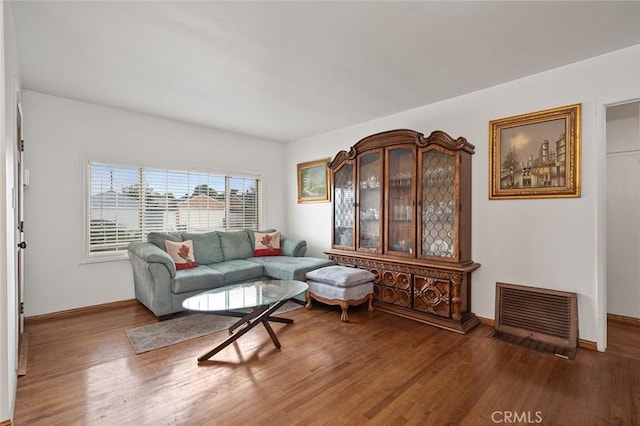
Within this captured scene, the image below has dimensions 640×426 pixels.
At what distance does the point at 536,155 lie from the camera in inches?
115

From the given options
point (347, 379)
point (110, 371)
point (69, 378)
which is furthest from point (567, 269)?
point (69, 378)

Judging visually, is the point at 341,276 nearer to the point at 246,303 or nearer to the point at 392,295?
the point at 392,295

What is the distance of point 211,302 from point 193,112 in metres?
2.61

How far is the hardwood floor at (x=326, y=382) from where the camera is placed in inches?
69.4

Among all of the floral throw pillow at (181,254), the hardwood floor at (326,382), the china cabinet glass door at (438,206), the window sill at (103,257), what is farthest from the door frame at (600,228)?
the window sill at (103,257)

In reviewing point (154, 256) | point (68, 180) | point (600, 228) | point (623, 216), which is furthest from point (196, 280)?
point (623, 216)

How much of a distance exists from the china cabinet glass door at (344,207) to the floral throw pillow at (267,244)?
3.75 feet

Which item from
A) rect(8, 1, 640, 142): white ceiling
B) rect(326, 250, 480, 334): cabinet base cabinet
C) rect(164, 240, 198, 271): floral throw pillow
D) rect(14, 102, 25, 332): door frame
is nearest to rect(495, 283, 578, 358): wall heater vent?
rect(326, 250, 480, 334): cabinet base cabinet

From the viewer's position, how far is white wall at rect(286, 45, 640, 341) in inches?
103

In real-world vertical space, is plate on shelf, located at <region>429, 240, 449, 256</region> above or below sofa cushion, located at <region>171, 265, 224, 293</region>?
above

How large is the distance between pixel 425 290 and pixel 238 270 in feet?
7.61

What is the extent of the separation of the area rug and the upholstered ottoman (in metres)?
1.03

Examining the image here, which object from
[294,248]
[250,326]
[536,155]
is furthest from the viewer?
[294,248]

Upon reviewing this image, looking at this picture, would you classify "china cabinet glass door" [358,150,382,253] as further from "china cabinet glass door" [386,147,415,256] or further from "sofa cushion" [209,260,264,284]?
"sofa cushion" [209,260,264,284]
